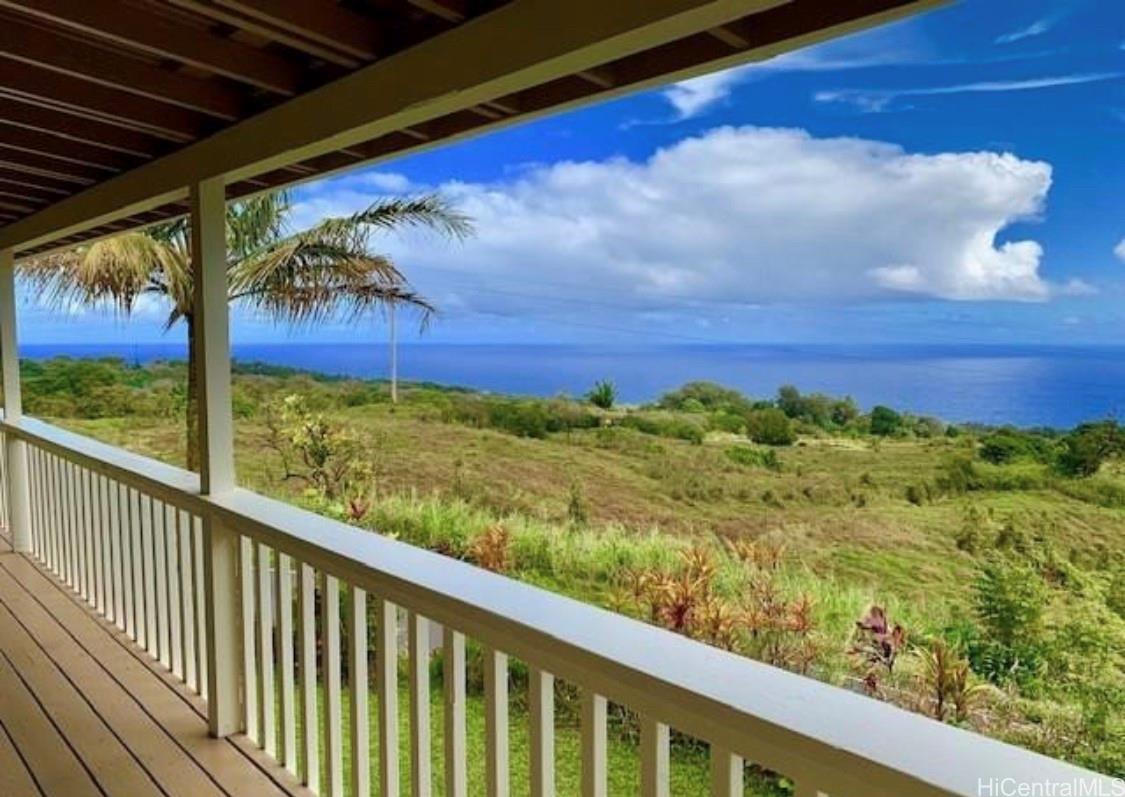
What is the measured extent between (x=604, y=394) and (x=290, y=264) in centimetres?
353

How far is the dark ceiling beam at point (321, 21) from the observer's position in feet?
6.11

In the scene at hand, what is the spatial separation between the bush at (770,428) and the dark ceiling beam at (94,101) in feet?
11.2

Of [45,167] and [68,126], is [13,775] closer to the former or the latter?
[68,126]

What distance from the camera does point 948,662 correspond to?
3.00 meters

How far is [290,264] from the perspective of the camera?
25.6 ft

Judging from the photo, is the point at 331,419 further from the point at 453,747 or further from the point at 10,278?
the point at 453,747

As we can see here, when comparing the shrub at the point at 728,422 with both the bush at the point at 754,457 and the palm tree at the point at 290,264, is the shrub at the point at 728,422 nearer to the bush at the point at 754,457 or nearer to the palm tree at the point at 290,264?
the bush at the point at 754,457

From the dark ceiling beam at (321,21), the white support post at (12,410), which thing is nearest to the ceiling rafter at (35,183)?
the white support post at (12,410)

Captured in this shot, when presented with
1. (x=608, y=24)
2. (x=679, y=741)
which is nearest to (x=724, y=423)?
(x=679, y=741)

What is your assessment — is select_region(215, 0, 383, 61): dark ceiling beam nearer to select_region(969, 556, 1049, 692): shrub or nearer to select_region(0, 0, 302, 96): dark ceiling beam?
select_region(0, 0, 302, 96): dark ceiling beam

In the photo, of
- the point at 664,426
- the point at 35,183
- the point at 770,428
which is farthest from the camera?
the point at 664,426

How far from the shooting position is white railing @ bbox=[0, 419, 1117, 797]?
1.13 metres

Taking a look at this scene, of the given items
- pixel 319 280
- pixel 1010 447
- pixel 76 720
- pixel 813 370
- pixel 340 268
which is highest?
pixel 340 268

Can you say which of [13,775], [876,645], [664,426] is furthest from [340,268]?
[876,645]
